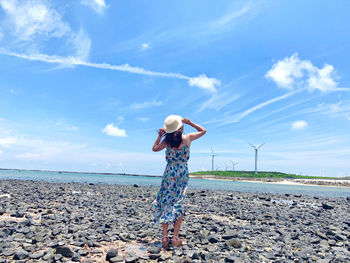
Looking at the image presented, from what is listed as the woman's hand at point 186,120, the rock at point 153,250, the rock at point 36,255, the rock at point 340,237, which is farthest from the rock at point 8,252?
the rock at point 340,237

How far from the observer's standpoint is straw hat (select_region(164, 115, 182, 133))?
5.49 metres

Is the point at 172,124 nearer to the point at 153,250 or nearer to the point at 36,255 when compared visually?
the point at 153,250

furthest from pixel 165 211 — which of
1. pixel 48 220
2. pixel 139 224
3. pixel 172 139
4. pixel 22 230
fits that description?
pixel 48 220

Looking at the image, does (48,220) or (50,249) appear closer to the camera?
(50,249)

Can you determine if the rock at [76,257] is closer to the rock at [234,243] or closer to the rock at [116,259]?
the rock at [116,259]

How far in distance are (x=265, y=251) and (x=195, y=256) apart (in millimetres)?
1747

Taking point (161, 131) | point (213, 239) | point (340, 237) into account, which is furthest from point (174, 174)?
point (340, 237)

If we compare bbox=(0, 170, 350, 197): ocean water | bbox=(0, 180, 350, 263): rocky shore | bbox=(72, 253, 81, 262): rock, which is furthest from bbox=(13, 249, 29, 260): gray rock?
bbox=(0, 170, 350, 197): ocean water

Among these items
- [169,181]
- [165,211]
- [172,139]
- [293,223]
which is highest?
[172,139]

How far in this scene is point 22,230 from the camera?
6117 mm

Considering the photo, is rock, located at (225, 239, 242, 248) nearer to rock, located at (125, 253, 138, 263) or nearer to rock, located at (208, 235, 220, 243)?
rock, located at (208, 235, 220, 243)

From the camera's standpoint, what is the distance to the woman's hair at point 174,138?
5.59 meters

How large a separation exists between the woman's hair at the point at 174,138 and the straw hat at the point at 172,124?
0.10 meters

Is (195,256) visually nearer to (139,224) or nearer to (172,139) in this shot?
(172,139)
